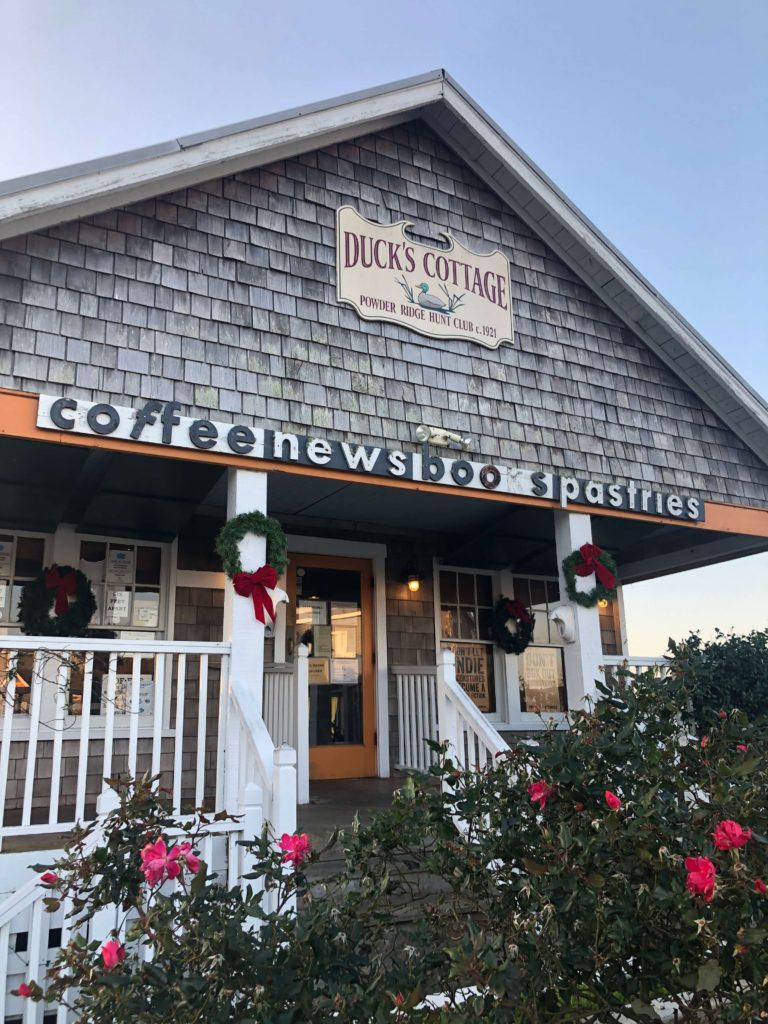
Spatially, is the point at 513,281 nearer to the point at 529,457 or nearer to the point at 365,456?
the point at 529,457

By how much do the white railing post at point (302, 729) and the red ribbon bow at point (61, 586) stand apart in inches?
77.1

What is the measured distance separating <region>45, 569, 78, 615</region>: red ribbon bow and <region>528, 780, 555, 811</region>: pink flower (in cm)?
480

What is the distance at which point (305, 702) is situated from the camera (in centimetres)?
598

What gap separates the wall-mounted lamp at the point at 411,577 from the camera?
25.8ft

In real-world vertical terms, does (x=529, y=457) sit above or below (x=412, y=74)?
below

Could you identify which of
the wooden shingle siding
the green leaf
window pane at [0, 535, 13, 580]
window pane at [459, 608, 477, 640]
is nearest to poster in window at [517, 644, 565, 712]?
window pane at [459, 608, 477, 640]

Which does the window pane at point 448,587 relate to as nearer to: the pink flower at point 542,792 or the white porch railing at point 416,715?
the white porch railing at point 416,715

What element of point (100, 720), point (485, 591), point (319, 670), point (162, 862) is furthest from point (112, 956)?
point (485, 591)

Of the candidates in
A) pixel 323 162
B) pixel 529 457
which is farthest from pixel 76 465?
pixel 529 457

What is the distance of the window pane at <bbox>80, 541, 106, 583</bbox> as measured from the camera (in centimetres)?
673

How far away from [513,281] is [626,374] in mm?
1342

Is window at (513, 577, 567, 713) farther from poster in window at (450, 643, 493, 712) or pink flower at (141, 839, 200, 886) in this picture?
pink flower at (141, 839, 200, 886)

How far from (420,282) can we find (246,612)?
2983mm

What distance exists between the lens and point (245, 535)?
496cm
